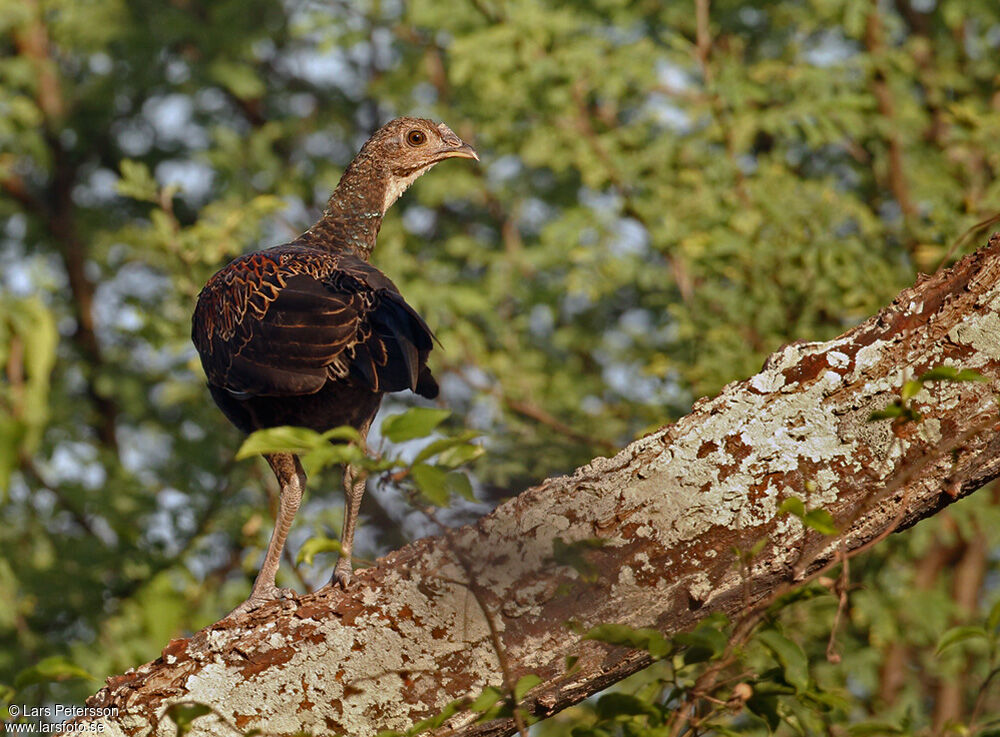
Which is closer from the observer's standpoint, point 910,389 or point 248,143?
point 910,389

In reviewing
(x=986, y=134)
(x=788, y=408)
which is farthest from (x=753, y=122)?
(x=788, y=408)

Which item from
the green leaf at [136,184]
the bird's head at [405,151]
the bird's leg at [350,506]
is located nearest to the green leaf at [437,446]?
the bird's leg at [350,506]

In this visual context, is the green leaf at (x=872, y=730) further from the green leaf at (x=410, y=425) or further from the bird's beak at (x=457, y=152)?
the bird's beak at (x=457, y=152)

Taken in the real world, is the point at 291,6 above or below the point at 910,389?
above

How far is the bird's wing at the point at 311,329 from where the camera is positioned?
3.71 metres

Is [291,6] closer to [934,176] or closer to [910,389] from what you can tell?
[934,176]

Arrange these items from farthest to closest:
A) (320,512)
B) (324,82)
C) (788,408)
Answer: (324,82), (320,512), (788,408)

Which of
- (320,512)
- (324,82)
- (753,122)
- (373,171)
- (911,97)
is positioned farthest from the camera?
(324,82)

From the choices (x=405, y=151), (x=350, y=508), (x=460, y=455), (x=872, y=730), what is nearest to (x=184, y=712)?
(x=460, y=455)

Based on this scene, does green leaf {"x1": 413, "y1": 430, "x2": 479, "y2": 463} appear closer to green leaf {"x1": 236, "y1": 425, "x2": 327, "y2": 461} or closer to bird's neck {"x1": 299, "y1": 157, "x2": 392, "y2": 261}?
green leaf {"x1": 236, "y1": 425, "x2": 327, "y2": 461}

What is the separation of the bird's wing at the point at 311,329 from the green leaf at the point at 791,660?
141cm

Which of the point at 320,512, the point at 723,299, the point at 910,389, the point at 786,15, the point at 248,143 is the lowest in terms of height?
the point at 910,389

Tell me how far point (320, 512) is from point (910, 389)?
422 cm

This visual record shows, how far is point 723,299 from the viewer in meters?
6.26
